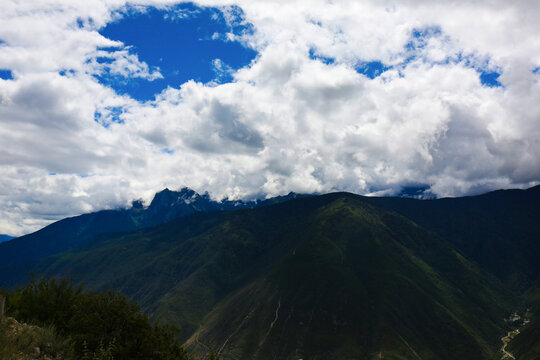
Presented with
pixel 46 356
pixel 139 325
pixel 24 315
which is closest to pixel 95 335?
pixel 139 325

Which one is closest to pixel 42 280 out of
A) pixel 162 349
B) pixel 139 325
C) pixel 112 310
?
pixel 112 310

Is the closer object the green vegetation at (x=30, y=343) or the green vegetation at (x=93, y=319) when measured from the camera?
the green vegetation at (x=30, y=343)

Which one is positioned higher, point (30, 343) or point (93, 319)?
point (30, 343)

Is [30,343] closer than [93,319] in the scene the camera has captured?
Yes

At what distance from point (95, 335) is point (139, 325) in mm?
5412

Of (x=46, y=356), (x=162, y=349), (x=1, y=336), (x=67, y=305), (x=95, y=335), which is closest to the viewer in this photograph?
(x=1, y=336)

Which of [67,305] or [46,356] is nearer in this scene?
[46,356]

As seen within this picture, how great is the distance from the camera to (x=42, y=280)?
41.9 metres

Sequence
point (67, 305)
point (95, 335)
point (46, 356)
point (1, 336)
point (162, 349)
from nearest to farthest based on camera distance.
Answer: point (1, 336) → point (46, 356) → point (95, 335) → point (162, 349) → point (67, 305)

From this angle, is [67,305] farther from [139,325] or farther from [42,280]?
[139,325]

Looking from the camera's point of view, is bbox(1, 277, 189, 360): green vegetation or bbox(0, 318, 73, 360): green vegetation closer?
bbox(0, 318, 73, 360): green vegetation

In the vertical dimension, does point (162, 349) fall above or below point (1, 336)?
below

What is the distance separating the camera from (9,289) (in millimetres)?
41781

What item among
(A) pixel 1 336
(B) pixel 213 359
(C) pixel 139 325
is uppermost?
(A) pixel 1 336
